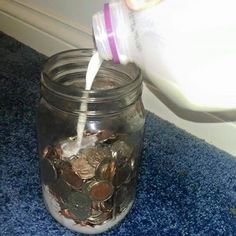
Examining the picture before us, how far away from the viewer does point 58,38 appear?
2.97 ft

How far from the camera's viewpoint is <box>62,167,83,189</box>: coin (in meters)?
0.55

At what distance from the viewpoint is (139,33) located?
49 cm

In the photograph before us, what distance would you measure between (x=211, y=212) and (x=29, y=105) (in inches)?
12.9

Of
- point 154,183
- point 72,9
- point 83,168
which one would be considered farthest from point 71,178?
point 72,9

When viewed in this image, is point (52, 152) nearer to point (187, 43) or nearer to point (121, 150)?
point (121, 150)

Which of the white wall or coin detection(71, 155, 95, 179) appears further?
the white wall

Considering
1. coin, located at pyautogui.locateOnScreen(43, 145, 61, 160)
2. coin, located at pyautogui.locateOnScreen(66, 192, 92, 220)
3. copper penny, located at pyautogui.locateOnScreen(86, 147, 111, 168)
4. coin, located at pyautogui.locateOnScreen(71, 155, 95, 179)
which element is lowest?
coin, located at pyautogui.locateOnScreen(66, 192, 92, 220)

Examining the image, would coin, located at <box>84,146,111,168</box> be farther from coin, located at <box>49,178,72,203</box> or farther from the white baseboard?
the white baseboard

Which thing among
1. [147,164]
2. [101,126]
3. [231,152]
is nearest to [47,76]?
[101,126]

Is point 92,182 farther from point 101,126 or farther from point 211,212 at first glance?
point 211,212

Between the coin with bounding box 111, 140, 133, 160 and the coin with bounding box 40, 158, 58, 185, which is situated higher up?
the coin with bounding box 111, 140, 133, 160

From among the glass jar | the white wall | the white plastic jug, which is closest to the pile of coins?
the glass jar

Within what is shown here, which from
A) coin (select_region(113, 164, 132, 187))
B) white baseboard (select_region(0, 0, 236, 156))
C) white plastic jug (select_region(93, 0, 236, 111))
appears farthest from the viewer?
white baseboard (select_region(0, 0, 236, 156))

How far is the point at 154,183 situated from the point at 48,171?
0.15 meters
